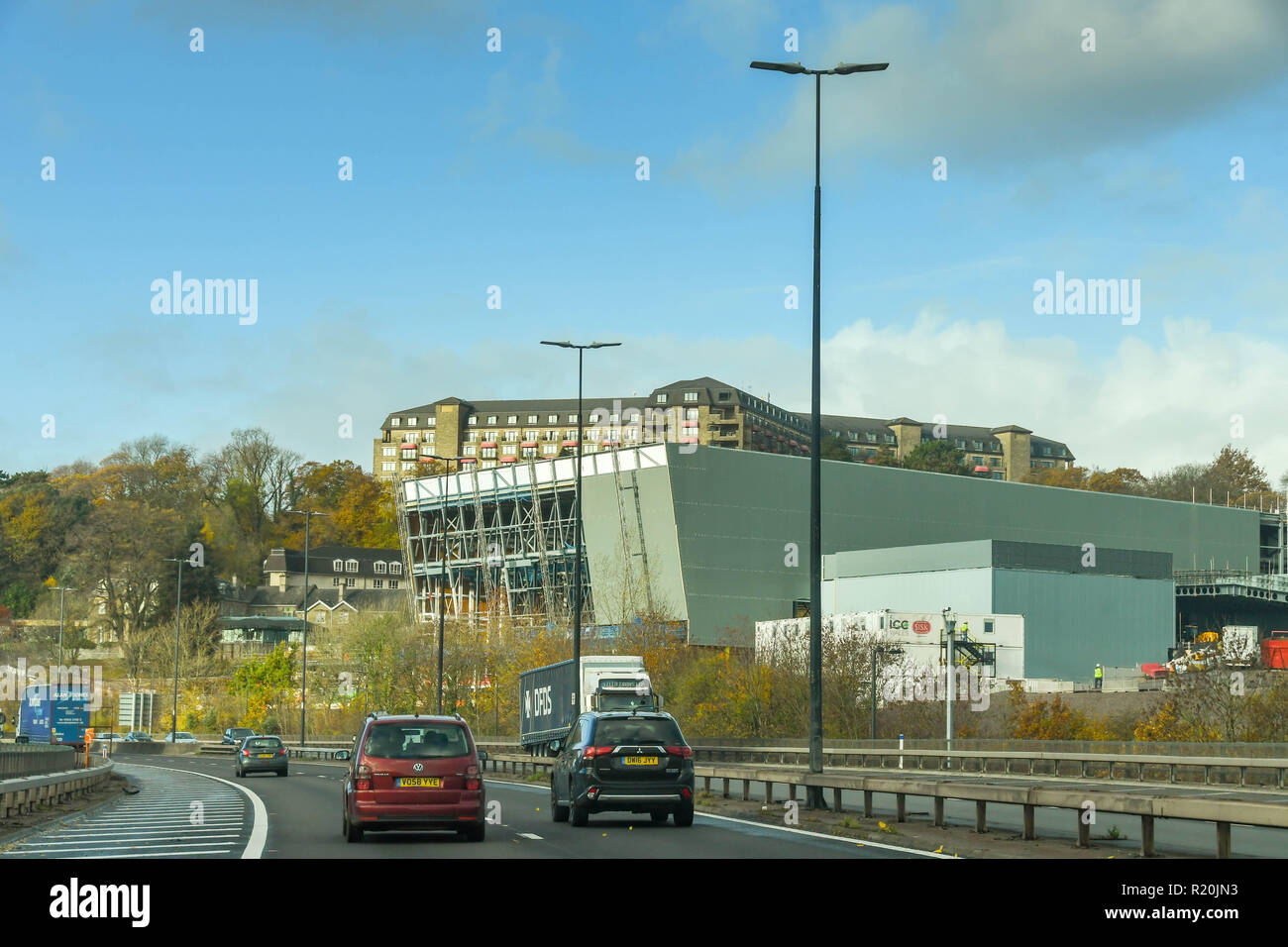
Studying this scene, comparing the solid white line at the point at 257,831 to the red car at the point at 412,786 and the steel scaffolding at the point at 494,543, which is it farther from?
the steel scaffolding at the point at 494,543

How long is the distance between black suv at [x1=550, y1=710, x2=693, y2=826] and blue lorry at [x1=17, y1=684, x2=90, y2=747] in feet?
153

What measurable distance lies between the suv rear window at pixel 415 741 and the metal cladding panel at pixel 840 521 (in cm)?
6644

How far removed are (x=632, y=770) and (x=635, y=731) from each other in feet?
1.87

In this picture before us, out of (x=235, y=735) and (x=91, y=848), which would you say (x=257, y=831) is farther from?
(x=235, y=735)

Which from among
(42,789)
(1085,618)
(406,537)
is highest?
(406,537)

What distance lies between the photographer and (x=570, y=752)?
22703 mm

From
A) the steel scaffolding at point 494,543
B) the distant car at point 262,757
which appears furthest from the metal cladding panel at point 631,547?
the distant car at point 262,757

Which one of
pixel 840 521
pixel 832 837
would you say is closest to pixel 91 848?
pixel 832 837

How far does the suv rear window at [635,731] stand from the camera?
2170 cm

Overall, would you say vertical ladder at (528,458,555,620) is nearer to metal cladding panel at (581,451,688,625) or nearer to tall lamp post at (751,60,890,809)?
metal cladding panel at (581,451,688,625)

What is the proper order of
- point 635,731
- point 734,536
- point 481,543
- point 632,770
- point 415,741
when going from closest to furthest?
point 415,741 < point 632,770 < point 635,731 < point 734,536 < point 481,543

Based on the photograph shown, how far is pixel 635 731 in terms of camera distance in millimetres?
21797

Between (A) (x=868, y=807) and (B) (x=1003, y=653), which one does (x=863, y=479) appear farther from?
(A) (x=868, y=807)

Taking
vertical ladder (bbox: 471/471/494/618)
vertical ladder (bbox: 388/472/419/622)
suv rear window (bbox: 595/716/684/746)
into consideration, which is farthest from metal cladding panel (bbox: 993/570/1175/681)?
suv rear window (bbox: 595/716/684/746)
